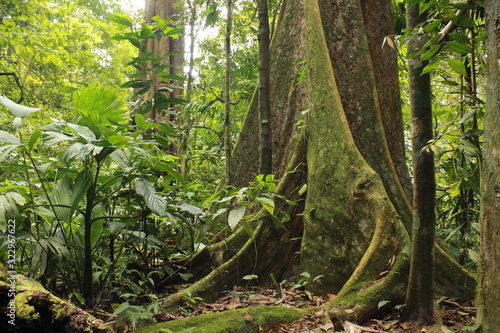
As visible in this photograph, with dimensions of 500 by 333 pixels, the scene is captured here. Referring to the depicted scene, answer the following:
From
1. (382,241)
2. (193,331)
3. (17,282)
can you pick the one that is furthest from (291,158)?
(17,282)

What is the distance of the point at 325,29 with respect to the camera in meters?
4.03

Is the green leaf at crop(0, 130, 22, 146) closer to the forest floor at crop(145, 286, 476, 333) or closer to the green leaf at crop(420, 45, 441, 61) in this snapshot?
the forest floor at crop(145, 286, 476, 333)

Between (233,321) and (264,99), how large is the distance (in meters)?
2.47

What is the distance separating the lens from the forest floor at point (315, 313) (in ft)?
6.81

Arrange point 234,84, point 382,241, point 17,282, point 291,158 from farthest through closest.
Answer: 1. point 234,84
2. point 291,158
3. point 382,241
4. point 17,282

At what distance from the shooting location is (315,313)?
2.29 metres

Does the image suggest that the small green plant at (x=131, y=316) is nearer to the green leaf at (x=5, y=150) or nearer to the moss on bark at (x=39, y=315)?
the moss on bark at (x=39, y=315)

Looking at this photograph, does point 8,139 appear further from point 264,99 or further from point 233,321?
point 264,99

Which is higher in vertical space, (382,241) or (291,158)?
(291,158)

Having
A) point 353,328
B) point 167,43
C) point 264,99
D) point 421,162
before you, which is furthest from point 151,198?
point 167,43

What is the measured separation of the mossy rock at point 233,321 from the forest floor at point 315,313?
5 cm

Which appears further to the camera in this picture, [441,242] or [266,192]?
[441,242]

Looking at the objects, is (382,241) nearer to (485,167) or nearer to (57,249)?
(485,167)

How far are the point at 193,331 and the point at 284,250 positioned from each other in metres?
1.67
